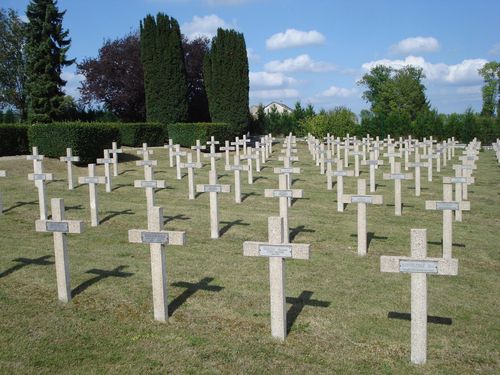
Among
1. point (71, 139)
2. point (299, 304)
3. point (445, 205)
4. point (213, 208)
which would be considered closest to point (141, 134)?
point (71, 139)

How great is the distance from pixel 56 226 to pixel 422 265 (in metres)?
4.08

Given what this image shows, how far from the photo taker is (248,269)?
24.2 ft

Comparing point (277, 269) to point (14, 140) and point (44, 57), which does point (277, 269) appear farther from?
point (44, 57)

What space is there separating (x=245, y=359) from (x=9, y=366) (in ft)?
6.73

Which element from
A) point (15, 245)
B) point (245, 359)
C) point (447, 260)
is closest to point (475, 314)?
point (447, 260)

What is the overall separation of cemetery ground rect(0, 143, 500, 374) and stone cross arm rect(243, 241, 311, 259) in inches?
32.6

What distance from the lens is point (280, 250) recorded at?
498 centimetres

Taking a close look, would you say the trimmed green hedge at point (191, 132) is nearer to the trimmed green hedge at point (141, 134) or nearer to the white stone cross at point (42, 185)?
the trimmed green hedge at point (141, 134)

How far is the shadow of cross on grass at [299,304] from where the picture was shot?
18.3 feet

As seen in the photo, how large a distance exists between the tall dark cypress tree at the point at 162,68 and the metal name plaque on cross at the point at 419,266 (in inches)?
1083

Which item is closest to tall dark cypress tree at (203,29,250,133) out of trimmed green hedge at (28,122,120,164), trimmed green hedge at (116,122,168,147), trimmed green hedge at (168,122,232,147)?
trimmed green hedge at (168,122,232,147)

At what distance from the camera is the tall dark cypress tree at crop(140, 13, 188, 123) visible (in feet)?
101

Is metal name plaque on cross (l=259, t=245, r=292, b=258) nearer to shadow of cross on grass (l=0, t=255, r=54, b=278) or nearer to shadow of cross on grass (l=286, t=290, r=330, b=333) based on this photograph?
shadow of cross on grass (l=286, t=290, r=330, b=333)

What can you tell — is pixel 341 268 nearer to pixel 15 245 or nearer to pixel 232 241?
pixel 232 241
